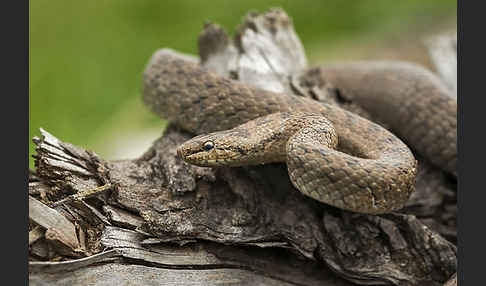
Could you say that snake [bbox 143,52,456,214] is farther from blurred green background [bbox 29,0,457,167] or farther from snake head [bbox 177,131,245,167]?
blurred green background [bbox 29,0,457,167]

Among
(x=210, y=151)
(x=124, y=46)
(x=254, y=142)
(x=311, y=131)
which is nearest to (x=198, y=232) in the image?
(x=210, y=151)

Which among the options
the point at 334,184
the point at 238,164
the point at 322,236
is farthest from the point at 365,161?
the point at 238,164

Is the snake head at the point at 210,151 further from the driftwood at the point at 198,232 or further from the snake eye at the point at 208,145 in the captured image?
the driftwood at the point at 198,232

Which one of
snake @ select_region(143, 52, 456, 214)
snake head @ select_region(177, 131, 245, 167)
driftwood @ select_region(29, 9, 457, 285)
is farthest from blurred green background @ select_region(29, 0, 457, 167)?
snake head @ select_region(177, 131, 245, 167)

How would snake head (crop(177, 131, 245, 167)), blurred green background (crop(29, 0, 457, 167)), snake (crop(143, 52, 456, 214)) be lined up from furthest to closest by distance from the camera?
1. blurred green background (crop(29, 0, 457, 167))
2. snake head (crop(177, 131, 245, 167))
3. snake (crop(143, 52, 456, 214))

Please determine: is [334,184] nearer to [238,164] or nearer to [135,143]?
[238,164]

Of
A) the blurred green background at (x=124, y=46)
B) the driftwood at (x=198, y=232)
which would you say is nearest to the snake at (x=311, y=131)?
the driftwood at (x=198, y=232)
